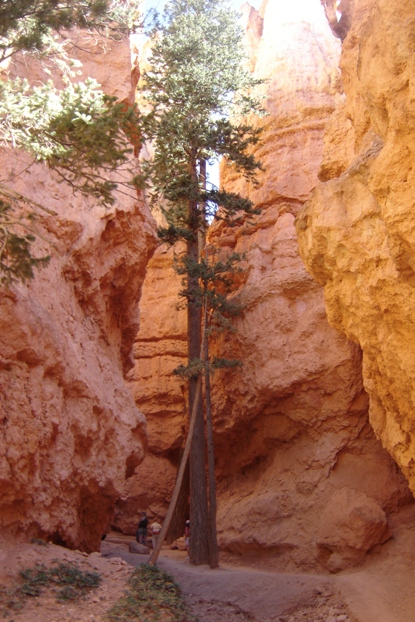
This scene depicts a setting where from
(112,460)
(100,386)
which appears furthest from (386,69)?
(112,460)

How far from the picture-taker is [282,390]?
54.5 feet

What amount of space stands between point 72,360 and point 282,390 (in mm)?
6880

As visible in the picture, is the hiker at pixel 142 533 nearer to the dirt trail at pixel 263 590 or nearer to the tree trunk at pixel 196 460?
the dirt trail at pixel 263 590

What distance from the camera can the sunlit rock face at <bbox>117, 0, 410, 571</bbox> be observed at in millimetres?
14711

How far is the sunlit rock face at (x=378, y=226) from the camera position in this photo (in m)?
6.36

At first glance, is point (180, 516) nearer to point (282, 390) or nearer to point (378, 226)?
point (282, 390)

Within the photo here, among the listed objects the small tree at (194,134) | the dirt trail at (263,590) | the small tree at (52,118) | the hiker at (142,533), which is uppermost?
the small tree at (194,134)

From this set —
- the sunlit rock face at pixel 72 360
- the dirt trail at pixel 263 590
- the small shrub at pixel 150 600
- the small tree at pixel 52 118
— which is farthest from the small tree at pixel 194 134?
the small tree at pixel 52 118

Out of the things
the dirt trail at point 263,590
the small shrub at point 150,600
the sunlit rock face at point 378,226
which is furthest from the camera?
the dirt trail at point 263,590

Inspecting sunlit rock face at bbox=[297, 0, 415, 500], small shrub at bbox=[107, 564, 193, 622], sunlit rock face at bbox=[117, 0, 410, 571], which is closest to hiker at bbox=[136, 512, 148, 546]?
sunlit rock face at bbox=[117, 0, 410, 571]

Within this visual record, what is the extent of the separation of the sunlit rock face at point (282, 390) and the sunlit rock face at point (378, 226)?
4.77 m

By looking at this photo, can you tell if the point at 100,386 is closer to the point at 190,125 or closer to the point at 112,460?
the point at 112,460

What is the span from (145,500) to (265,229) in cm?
1002

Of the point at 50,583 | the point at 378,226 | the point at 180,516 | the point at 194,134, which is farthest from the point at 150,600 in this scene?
the point at 194,134
